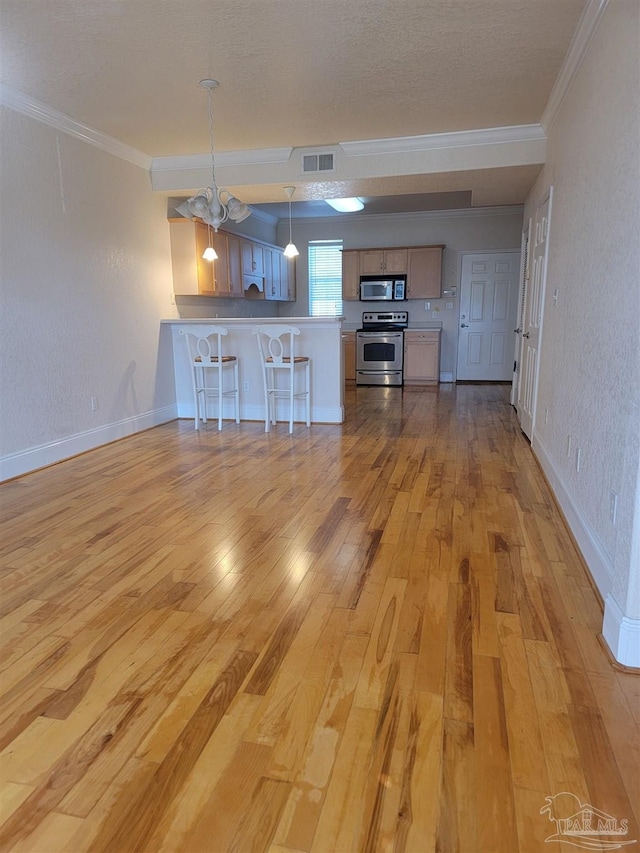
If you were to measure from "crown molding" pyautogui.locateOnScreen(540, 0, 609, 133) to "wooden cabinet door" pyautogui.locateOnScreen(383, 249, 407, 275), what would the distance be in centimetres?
426

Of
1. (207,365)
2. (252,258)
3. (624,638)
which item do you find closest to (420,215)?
(252,258)

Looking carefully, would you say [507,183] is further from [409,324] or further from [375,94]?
[409,324]

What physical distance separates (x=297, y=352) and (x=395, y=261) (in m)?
3.77

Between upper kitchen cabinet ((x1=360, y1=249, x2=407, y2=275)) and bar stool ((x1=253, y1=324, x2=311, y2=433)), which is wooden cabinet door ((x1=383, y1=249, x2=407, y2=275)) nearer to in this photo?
upper kitchen cabinet ((x1=360, y1=249, x2=407, y2=275))

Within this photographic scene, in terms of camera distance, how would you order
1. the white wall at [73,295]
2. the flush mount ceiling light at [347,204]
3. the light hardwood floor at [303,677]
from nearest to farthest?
the light hardwood floor at [303,677] < the white wall at [73,295] < the flush mount ceiling light at [347,204]

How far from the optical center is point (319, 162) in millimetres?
4727

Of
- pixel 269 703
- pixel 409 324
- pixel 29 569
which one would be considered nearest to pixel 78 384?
pixel 29 569

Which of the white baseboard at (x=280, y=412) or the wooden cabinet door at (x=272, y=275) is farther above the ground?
the wooden cabinet door at (x=272, y=275)

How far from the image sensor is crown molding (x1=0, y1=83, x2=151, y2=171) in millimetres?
3474

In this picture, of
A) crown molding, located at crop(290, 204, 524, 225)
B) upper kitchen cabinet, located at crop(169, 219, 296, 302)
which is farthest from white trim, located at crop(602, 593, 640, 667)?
crown molding, located at crop(290, 204, 524, 225)

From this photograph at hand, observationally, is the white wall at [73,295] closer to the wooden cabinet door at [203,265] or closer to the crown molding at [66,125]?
the crown molding at [66,125]

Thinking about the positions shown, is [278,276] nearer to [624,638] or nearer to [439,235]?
[439,235]

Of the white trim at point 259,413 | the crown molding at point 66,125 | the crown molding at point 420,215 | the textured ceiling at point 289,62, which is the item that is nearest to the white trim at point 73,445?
the white trim at point 259,413

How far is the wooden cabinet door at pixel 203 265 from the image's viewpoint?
5531 mm
